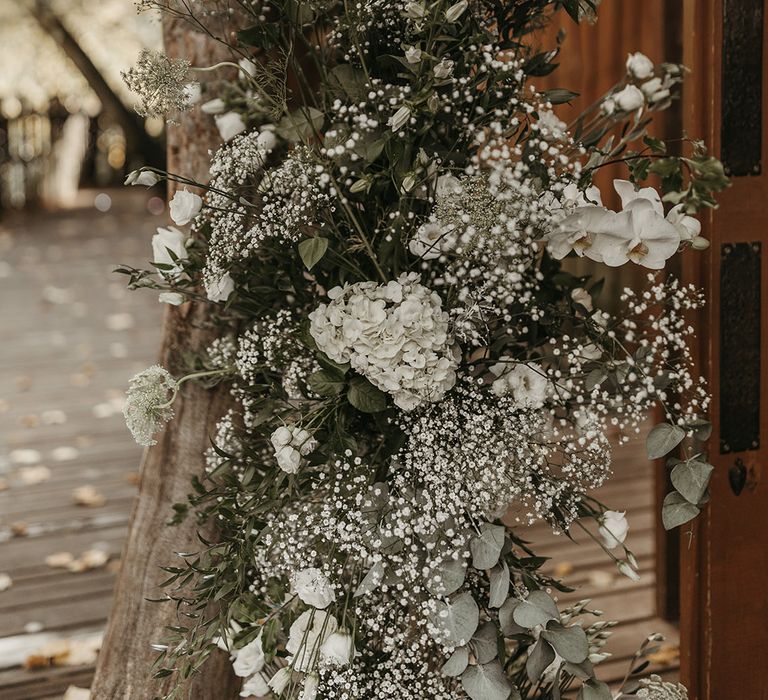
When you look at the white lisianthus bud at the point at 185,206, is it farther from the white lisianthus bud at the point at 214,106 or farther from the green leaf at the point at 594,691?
the green leaf at the point at 594,691

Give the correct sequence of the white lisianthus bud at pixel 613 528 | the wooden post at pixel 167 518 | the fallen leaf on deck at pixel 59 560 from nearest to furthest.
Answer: the white lisianthus bud at pixel 613 528
the wooden post at pixel 167 518
the fallen leaf on deck at pixel 59 560

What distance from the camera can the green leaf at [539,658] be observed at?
1.67m

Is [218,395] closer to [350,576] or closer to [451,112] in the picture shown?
[350,576]

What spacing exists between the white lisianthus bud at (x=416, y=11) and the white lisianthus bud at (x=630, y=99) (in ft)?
1.13

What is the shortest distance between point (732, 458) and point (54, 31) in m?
12.0

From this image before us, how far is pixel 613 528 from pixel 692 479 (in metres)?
0.16

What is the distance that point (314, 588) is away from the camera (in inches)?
65.1

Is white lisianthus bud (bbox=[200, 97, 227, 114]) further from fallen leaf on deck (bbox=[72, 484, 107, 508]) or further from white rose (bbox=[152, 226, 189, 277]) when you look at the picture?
fallen leaf on deck (bbox=[72, 484, 107, 508])

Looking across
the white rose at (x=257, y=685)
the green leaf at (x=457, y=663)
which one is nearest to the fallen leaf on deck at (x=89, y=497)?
the white rose at (x=257, y=685)

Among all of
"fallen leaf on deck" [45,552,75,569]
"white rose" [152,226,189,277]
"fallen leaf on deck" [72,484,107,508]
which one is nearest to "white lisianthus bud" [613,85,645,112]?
"white rose" [152,226,189,277]

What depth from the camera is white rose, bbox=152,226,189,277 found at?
1.83 meters

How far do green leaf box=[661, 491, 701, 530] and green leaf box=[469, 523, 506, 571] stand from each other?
29cm

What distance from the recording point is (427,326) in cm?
154

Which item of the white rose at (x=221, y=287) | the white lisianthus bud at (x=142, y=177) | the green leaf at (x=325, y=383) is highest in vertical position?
the white lisianthus bud at (x=142, y=177)
